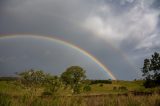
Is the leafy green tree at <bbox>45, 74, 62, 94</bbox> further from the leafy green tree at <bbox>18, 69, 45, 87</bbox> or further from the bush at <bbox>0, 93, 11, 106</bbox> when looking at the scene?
the bush at <bbox>0, 93, 11, 106</bbox>

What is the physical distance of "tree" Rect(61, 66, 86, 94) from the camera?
152 ft

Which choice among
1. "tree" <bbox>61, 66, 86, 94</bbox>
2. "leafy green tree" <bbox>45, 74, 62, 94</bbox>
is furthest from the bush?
"tree" <bbox>61, 66, 86, 94</bbox>

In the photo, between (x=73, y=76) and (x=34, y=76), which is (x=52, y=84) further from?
(x=73, y=76)

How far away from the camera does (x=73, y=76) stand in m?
47.9

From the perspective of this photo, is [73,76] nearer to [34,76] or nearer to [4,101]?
[34,76]

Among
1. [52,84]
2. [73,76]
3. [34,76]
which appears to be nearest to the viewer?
[34,76]

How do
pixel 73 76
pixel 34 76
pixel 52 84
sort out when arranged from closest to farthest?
pixel 34 76 < pixel 52 84 < pixel 73 76

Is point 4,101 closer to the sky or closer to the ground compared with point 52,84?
closer to the ground

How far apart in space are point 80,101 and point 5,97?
324 centimetres

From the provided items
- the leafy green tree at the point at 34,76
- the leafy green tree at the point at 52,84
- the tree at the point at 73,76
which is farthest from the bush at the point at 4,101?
the tree at the point at 73,76

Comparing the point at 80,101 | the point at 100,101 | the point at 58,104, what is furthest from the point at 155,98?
the point at 58,104

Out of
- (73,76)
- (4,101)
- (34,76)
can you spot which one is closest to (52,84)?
(34,76)

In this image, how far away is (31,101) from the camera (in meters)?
11.5

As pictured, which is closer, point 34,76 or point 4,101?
point 4,101
